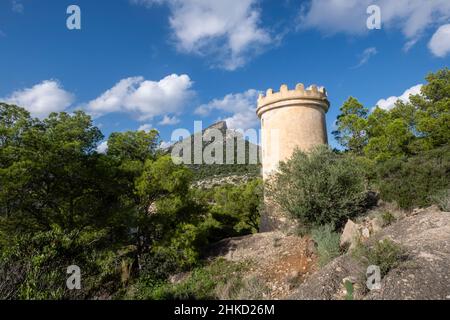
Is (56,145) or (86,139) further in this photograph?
(86,139)

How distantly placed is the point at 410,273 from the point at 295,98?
976 centimetres

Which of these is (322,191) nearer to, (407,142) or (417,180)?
(417,180)

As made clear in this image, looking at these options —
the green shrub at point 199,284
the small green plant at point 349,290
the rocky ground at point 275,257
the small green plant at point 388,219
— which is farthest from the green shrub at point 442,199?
the green shrub at point 199,284

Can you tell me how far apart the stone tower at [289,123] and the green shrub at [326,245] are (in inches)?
179

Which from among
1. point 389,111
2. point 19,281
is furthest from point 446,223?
point 389,111

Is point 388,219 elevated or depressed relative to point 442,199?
depressed

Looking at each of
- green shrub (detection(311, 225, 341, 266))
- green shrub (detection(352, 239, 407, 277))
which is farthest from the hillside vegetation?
green shrub (detection(352, 239, 407, 277))

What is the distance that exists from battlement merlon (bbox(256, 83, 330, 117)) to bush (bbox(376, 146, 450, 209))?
423 centimetres

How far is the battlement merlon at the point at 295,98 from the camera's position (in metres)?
14.4

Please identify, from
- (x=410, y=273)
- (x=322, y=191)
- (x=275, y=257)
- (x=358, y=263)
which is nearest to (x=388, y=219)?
(x=322, y=191)

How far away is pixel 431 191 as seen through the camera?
10398mm

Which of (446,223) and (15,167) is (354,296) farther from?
(15,167)

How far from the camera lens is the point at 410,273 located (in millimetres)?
5832
